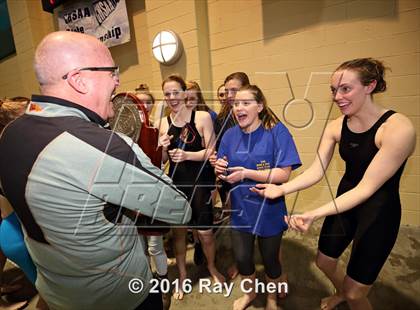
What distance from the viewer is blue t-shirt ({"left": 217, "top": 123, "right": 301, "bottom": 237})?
4.14ft

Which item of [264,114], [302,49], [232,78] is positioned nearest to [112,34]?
[232,78]

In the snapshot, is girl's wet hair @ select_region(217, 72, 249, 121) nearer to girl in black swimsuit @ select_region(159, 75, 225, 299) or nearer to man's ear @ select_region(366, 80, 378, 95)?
girl in black swimsuit @ select_region(159, 75, 225, 299)

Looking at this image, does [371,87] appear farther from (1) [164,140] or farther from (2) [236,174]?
(1) [164,140]

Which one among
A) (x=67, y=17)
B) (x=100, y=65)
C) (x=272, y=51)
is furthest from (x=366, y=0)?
(x=67, y=17)

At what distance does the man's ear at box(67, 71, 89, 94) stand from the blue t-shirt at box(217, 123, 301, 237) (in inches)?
32.7

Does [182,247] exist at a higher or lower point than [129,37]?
lower

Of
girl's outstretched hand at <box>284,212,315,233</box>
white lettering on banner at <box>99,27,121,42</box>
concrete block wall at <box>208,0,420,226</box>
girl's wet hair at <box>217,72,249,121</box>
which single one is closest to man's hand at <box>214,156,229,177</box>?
girl's outstretched hand at <box>284,212,315,233</box>

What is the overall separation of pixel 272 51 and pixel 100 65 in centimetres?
193

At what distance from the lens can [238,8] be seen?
93.7 inches

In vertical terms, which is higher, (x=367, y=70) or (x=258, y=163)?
(x=367, y=70)

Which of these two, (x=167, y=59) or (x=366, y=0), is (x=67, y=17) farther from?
(x=366, y=0)

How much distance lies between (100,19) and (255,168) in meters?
3.03

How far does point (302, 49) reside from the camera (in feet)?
7.08

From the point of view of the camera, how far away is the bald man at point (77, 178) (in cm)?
67
